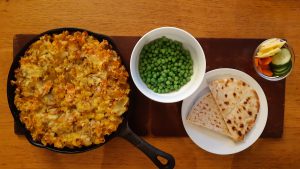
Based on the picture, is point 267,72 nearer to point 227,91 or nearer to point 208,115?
point 227,91

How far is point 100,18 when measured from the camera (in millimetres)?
2303

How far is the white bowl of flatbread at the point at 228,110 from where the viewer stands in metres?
2.28

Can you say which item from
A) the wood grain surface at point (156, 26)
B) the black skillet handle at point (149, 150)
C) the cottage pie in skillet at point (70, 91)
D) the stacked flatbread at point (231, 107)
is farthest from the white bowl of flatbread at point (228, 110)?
the cottage pie in skillet at point (70, 91)

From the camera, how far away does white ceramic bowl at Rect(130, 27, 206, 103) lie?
2.11m

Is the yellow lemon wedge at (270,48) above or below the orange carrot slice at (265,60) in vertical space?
above

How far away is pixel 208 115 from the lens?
2.29m

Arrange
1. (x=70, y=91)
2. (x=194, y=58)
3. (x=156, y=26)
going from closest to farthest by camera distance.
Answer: (x=70, y=91) < (x=194, y=58) < (x=156, y=26)

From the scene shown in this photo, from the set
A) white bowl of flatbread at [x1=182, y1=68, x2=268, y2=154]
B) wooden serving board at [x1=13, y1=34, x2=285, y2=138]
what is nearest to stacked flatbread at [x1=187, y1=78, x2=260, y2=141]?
white bowl of flatbread at [x1=182, y1=68, x2=268, y2=154]

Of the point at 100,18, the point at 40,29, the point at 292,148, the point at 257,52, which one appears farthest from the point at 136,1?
the point at 292,148

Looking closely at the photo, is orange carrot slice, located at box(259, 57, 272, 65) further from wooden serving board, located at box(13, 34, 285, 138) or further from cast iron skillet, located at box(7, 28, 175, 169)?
cast iron skillet, located at box(7, 28, 175, 169)

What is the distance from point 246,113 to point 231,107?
92 mm

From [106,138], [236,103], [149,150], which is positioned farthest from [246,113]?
[106,138]

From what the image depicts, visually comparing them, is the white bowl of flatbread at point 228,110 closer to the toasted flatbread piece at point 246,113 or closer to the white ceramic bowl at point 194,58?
the toasted flatbread piece at point 246,113

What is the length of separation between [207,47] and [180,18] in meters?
0.23
